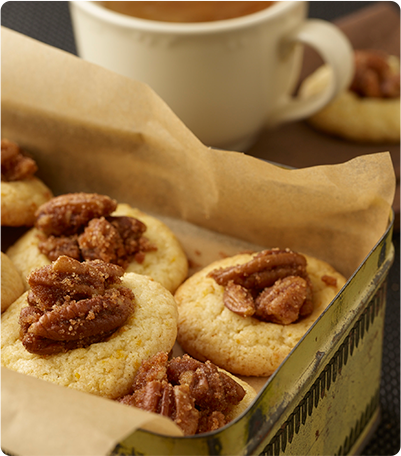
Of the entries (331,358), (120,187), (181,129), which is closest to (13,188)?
(120,187)

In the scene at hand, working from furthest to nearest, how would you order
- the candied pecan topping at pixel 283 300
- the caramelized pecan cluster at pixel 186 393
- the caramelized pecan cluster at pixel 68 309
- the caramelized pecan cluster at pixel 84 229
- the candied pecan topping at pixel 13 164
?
1. the candied pecan topping at pixel 13 164
2. the caramelized pecan cluster at pixel 84 229
3. the candied pecan topping at pixel 283 300
4. the caramelized pecan cluster at pixel 68 309
5. the caramelized pecan cluster at pixel 186 393

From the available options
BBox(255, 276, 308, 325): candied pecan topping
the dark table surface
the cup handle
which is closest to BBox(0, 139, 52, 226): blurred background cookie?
BBox(255, 276, 308, 325): candied pecan topping

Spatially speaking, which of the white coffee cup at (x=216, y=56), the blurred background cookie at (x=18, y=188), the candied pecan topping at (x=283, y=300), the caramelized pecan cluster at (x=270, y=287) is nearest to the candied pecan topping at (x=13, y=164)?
the blurred background cookie at (x=18, y=188)

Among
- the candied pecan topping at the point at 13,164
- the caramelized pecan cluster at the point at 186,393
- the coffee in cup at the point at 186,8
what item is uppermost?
the coffee in cup at the point at 186,8

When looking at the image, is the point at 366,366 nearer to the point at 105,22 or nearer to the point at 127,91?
the point at 127,91

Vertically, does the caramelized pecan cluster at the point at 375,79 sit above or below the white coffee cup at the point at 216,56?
below

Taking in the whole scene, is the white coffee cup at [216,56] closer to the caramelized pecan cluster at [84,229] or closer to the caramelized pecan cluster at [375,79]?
the caramelized pecan cluster at [375,79]
